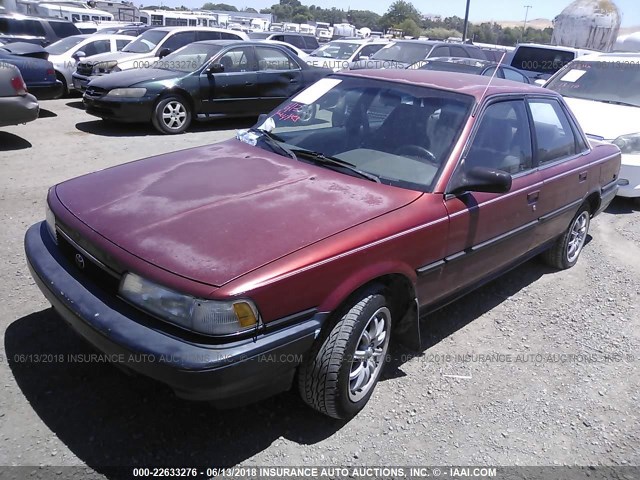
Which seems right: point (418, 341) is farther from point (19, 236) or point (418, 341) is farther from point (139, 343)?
point (19, 236)

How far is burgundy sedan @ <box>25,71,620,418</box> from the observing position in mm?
A: 2170

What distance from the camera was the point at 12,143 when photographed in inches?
296

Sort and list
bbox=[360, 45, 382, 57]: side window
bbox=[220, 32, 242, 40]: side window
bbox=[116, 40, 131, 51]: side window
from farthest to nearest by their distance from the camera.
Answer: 1. bbox=[360, 45, 382, 57]: side window
2. bbox=[116, 40, 131, 51]: side window
3. bbox=[220, 32, 242, 40]: side window

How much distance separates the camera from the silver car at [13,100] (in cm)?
692

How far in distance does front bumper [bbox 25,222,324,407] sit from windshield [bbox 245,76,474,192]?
3.93 ft

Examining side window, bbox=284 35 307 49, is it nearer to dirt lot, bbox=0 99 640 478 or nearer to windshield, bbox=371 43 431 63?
windshield, bbox=371 43 431 63

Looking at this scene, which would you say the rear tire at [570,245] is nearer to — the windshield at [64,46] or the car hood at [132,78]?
the car hood at [132,78]

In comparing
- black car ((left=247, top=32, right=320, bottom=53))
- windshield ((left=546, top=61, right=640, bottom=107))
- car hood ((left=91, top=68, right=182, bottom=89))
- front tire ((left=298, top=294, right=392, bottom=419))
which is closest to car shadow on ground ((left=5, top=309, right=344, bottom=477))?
front tire ((left=298, top=294, right=392, bottom=419))

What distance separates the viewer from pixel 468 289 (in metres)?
3.47

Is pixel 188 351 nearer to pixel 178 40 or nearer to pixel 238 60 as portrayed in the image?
pixel 238 60

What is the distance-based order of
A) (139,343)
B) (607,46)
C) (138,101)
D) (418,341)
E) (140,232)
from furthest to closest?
(607,46) → (138,101) → (418,341) → (140,232) → (139,343)

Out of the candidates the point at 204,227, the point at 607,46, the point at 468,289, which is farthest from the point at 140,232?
the point at 607,46

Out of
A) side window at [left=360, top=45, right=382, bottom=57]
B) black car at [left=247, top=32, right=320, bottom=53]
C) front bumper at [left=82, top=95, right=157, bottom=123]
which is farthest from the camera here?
black car at [left=247, top=32, right=320, bottom=53]

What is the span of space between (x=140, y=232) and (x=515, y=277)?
346cm
